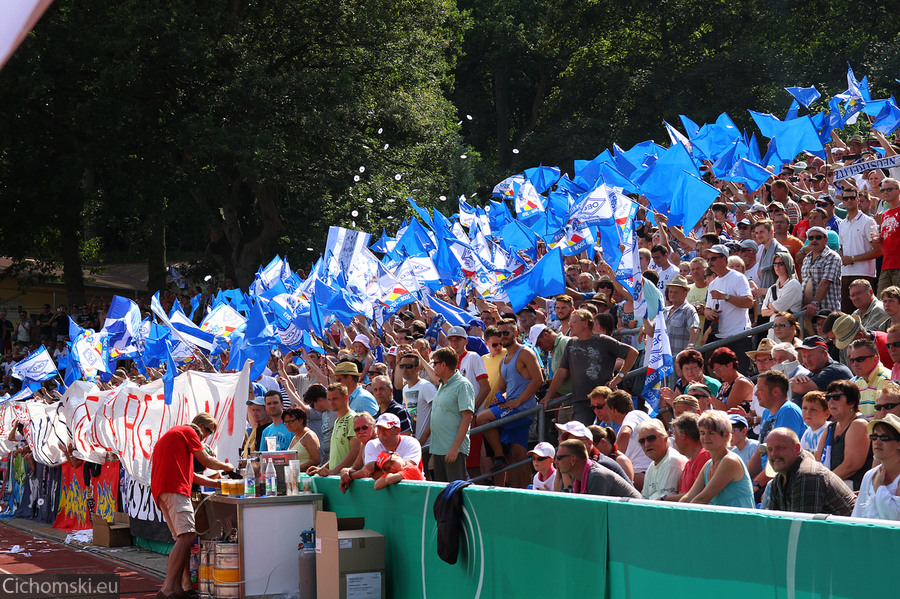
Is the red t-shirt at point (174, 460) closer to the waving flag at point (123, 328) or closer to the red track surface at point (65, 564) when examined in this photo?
the red track surface at point (65, 564)

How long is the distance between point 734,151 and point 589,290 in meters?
6.53

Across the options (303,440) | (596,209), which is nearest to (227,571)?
(303,440)

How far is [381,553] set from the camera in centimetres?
842

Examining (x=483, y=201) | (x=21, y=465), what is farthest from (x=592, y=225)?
(x=483, y=201)

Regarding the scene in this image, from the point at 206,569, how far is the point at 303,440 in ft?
5.88

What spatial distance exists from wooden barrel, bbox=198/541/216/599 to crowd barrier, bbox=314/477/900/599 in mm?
1763

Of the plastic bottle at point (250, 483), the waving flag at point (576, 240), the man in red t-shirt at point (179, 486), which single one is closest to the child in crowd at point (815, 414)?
the plastic bottle at point (250, 483)

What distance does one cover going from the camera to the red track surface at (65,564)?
11258 millimetres

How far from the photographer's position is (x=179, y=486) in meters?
10.7

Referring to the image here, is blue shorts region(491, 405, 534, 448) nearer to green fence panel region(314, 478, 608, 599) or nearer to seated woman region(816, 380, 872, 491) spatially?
green fence panel region(314, 478, 608, 599)

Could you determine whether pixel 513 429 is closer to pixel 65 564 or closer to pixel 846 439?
pixel 846 439

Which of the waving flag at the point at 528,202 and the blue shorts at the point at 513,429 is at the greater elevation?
the waving flag at the point at 528,202

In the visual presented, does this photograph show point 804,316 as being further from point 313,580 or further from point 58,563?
A: point 58,563

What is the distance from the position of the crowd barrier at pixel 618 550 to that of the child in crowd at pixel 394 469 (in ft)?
0.38
